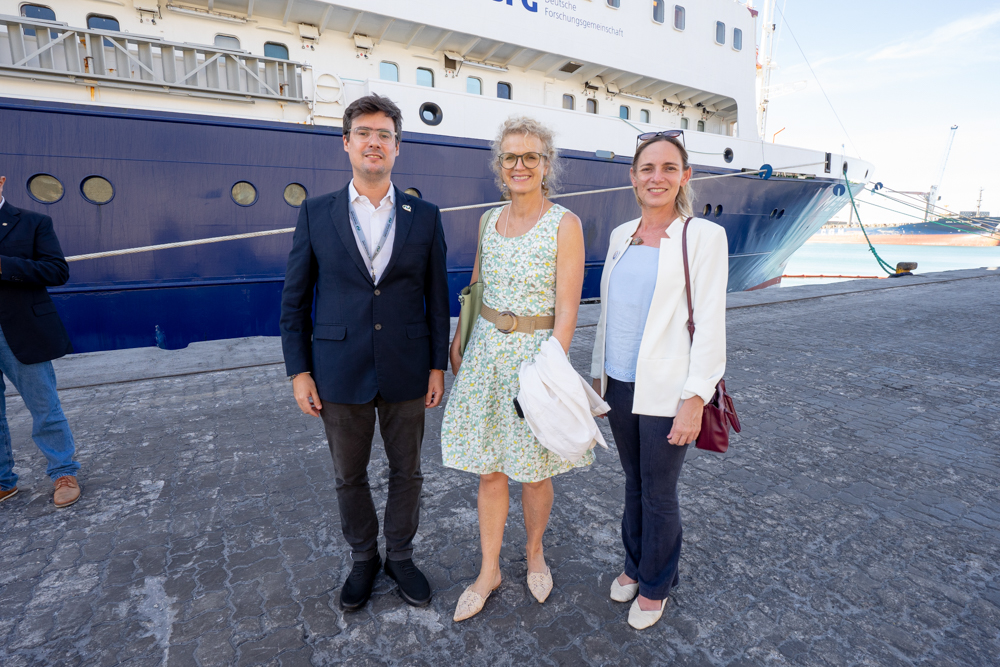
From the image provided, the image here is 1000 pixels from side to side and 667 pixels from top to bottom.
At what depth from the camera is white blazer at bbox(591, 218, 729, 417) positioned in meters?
1.75

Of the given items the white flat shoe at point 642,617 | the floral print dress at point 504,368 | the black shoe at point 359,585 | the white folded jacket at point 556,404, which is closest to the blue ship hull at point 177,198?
the black shoe at point 359,585

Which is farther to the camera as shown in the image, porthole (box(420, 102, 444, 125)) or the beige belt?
porthole (box(420, 102, 444, 125))

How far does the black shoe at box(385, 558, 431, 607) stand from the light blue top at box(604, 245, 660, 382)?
3.97ft

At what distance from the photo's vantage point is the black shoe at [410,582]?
2.09m

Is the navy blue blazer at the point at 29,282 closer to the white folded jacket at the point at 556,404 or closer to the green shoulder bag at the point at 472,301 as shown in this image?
the green shoulder bag at the point at 472,301

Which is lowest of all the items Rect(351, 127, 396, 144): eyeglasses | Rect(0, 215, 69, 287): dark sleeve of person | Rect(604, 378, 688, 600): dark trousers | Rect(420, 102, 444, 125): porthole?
Rect(604, 378, 688, 600): dark trousers

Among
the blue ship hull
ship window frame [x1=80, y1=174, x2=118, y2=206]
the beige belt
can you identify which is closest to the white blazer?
the beige belt

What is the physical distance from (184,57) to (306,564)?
20.3 ft

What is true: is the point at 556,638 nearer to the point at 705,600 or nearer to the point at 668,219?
the point at 705,600

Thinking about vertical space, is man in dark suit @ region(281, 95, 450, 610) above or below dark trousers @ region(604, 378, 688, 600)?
above

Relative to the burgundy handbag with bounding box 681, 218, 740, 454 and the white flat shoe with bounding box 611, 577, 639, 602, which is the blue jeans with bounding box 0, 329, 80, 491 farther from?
the burgundy handbag with bounding box 681, 218, 740, 454

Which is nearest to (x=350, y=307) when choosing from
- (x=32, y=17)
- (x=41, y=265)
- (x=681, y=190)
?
(x=681, y=190)

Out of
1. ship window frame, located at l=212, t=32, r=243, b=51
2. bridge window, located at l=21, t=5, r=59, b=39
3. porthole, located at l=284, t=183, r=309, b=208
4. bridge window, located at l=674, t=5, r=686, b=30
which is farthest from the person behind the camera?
bridge window, located at l=674, t=5, r=686, b=30

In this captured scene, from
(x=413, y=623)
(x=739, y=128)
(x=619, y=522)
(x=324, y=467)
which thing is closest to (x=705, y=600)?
(x=619, y=522)
